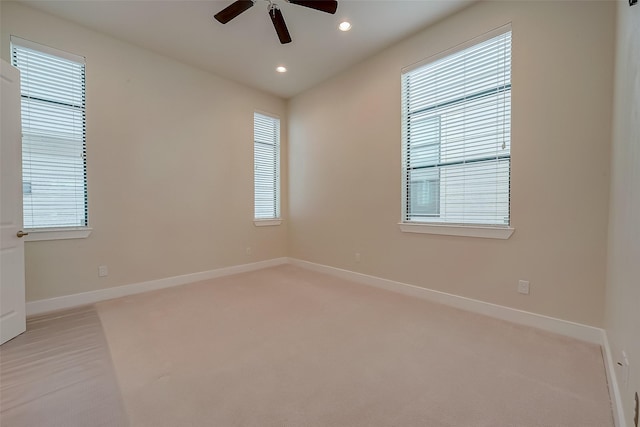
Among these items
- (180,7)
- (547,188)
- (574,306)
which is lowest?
(574,306)

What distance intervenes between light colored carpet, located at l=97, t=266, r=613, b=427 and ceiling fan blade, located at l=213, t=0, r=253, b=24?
2890 mm

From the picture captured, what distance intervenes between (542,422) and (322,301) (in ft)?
6.87

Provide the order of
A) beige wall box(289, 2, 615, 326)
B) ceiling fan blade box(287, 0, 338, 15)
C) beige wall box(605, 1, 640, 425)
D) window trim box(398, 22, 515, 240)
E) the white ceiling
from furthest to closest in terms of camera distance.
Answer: the white ceiling < window trim box(398, 22, 515, 240) < ceiling fan blade box(287, 0, 338, 15) < beige wall box(289, 2, 615, 326) < beige wall box(605, 1, 640, 425)

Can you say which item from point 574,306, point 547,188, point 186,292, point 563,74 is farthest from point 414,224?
point 186,292

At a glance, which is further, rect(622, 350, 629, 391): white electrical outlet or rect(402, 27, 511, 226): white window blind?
rect(402, 27, 511, 226): white window blind

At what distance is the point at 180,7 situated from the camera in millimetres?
2756

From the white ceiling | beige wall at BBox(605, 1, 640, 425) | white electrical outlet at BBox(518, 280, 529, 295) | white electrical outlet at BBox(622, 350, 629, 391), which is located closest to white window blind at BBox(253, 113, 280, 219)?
the white ceiling

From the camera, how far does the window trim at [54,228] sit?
9.08 ft

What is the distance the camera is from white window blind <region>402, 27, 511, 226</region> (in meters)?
2.67

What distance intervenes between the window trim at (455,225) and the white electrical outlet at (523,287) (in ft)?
1.38

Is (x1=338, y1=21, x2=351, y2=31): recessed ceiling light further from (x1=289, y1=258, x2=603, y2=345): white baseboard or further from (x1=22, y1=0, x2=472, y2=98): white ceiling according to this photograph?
(x1=289, y1=258, x2=603, y2=345): white baseboard

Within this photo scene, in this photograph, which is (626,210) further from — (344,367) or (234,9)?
(234,9)

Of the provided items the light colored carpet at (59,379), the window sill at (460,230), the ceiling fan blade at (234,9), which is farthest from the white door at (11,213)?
the window sill at (460,230)

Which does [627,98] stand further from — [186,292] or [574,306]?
[186,292]
